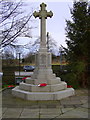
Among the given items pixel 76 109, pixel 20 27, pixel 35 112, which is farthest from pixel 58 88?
pixel 20 27

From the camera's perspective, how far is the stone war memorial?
6.50 metres

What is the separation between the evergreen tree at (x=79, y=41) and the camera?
34.3 ft

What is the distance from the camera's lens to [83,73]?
10805 mm

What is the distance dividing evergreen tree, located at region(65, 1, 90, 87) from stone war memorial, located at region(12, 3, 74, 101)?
3.22m

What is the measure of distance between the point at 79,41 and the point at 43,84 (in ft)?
17.1

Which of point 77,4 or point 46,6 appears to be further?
point 77,4

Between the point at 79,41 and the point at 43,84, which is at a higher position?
the point at 79,41

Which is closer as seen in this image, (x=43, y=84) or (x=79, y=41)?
(x=43, y=84)

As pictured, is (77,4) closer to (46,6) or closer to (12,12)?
(46,6)

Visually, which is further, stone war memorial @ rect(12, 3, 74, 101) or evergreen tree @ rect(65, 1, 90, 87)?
evergreen tree @ rect(65, 1, 90, 87)

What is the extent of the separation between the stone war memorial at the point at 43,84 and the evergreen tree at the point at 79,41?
3217 mm

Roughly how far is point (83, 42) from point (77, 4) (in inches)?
122

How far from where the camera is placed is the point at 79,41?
10805 mm

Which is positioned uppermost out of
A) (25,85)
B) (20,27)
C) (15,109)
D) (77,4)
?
(77,4)
